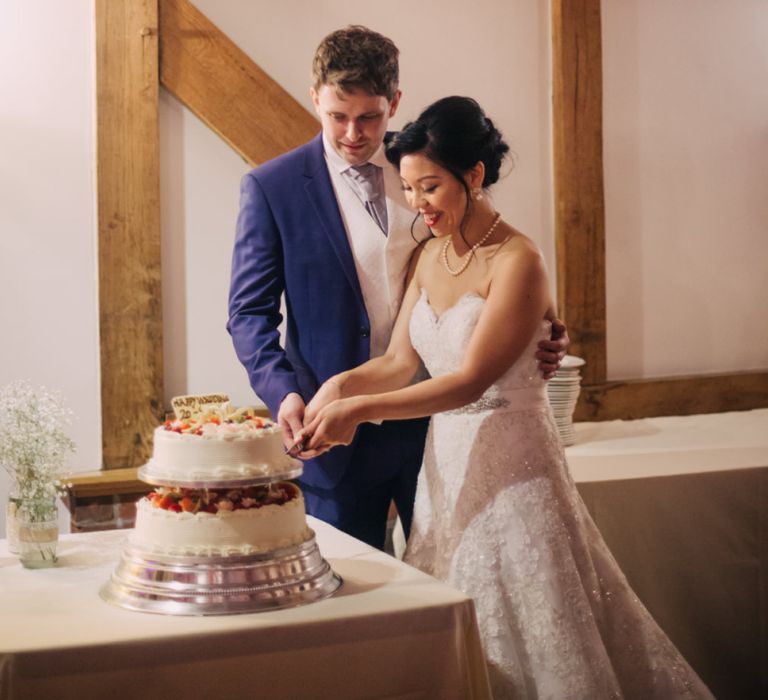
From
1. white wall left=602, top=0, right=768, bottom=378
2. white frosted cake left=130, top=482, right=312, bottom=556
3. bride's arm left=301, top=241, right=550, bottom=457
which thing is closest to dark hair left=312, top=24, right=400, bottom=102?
bride's arm left=301, top=241, right=550, bottom=457

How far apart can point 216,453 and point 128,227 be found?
2221 mm

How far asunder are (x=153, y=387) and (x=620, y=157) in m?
2.29

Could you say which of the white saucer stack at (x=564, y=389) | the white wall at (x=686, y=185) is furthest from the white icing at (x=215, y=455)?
the white wall at (x=686, y=185)

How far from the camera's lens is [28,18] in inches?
152

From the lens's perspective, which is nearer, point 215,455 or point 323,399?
point 215,455

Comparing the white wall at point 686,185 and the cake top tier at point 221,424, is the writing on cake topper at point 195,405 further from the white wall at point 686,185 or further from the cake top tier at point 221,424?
the white wall at point 686,185

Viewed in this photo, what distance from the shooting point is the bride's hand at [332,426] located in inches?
91.9

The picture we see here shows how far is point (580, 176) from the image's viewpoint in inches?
183

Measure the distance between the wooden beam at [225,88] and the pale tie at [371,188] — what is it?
4.43 feet

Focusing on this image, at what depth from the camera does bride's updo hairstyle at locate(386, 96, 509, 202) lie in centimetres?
250

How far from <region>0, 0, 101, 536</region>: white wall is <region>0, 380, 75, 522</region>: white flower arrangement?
171 cm

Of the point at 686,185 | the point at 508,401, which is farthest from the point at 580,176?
the point at 508,401
